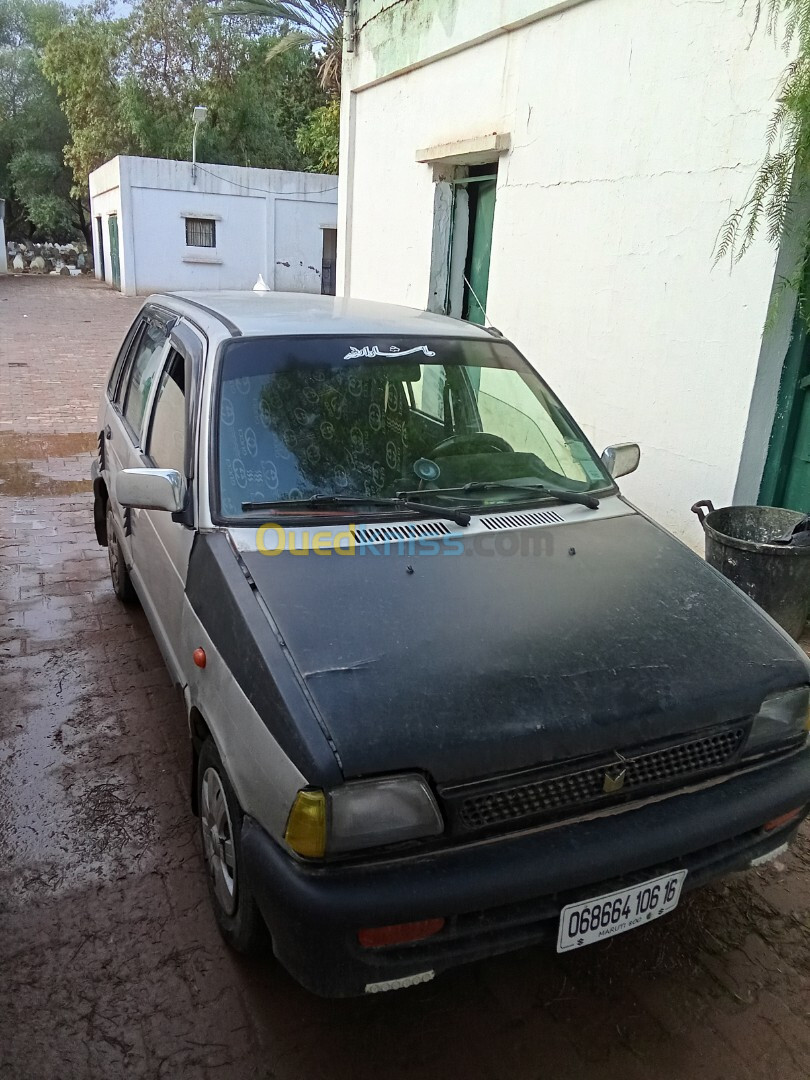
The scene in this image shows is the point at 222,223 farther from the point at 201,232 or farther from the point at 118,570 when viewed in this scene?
the point at 118,570

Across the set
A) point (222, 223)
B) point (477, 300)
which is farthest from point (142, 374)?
point (222, 223)

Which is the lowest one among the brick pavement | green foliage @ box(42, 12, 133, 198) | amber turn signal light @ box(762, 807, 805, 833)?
the brick pavement

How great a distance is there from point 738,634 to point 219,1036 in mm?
1885

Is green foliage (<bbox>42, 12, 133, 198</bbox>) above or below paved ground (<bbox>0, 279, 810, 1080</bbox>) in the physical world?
above

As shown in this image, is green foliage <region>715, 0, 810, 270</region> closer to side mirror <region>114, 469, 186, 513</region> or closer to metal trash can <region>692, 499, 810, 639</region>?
metal trash can <region>692, 499, 810, 639</region>

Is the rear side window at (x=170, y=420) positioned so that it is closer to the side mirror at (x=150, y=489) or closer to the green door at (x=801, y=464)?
the side mirror at (x=150, y=489)

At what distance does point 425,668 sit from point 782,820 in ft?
3.87

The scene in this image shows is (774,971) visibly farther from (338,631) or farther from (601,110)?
(601,110)

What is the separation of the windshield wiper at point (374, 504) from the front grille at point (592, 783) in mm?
1000

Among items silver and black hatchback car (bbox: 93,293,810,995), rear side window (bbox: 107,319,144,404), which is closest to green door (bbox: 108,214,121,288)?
rear side window (bbox: 107,319,144,404)

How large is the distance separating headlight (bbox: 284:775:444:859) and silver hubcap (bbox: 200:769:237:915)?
1.71 feet

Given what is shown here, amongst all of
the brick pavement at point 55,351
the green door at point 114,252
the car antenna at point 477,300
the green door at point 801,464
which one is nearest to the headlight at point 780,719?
the green door at point 801,464

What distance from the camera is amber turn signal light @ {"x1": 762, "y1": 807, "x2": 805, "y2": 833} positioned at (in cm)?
237

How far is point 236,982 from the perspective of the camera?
240 cm
